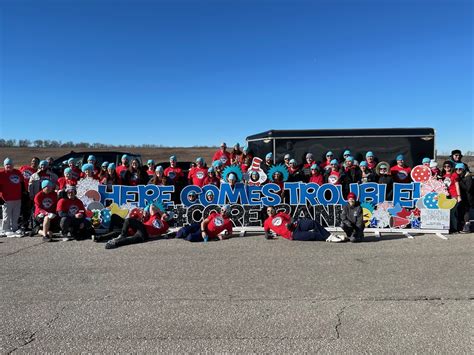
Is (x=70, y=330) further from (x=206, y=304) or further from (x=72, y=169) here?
(x=72, y=169)

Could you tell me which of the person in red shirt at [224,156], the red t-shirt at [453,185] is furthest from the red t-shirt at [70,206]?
the red t-shirt at [453,185]

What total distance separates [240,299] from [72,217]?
216 inches

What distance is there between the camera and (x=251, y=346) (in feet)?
11.4

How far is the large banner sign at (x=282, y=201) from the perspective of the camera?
897 centimetres

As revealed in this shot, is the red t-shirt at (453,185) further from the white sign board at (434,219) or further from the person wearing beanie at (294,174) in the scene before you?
the person wearing beanie at (294,174)

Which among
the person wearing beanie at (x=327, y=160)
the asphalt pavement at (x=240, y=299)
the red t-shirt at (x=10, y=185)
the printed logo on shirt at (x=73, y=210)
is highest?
the person wearing beanie at (x=327, y=160)

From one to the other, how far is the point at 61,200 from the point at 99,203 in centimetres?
99

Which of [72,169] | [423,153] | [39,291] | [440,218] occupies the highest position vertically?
[423,153]

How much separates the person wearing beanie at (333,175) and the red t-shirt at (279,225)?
5.80 ft

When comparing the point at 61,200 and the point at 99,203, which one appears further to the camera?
the point at 99,203

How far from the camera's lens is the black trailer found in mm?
11562

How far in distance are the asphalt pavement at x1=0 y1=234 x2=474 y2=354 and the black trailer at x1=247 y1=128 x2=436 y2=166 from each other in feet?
15.6

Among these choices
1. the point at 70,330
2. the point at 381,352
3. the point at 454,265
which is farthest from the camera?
the point at 454,265

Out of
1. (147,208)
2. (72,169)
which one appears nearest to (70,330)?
(147,208)
